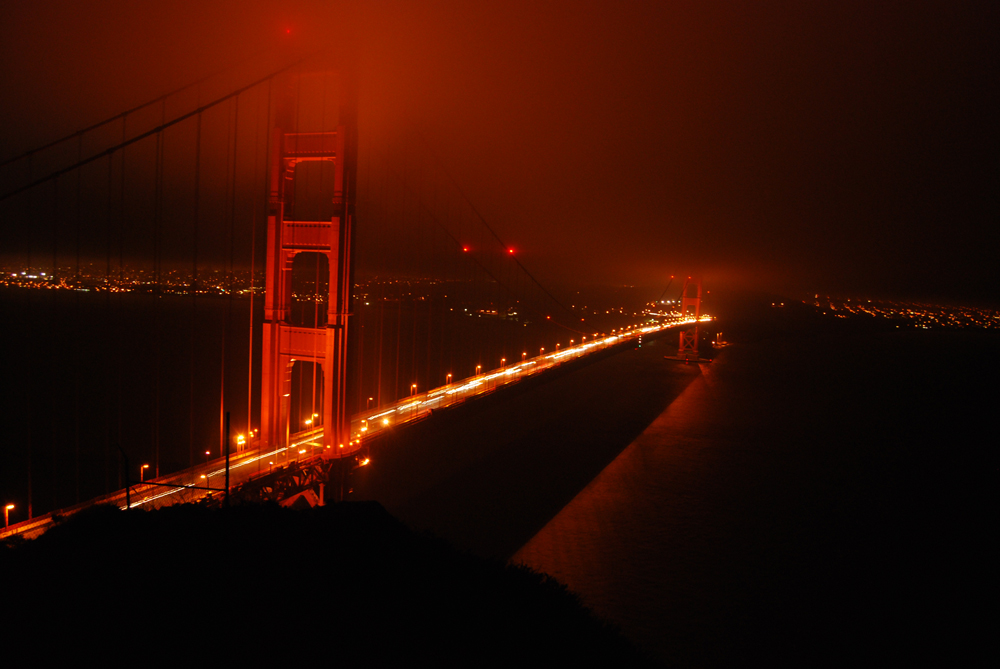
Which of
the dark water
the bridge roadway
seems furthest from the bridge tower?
the dark water

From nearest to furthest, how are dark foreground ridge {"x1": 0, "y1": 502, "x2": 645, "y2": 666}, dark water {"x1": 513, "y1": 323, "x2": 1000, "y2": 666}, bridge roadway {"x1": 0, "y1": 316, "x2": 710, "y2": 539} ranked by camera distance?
dark foreground ridge {"x1": 0, "y1": 502, "x2": 645, "y2": 666}, bridge roadway {"x1": 0, "y1": 316, "x2": 710, "y2": 539}, dark water {"x1": 513, "y1": 323, "x2": 1000, "y2": 666}

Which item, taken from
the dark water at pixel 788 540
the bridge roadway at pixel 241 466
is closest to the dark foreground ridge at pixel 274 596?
the bridge roadway at pixel 241 466

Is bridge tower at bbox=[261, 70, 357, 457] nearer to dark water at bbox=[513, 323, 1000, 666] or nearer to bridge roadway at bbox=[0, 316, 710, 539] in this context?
bridge roadway at bbox=[0, 316, 710, 539]

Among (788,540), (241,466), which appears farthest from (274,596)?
(788,540)

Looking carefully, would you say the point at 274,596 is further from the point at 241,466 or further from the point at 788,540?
the point at 788,540

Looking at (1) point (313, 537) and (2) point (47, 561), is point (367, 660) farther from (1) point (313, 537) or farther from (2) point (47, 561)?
(2) point (47, 561)

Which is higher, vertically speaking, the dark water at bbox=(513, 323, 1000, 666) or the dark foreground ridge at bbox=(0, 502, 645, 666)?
the dark foreground ridge at bbox=(0, 502, 645, 666)
